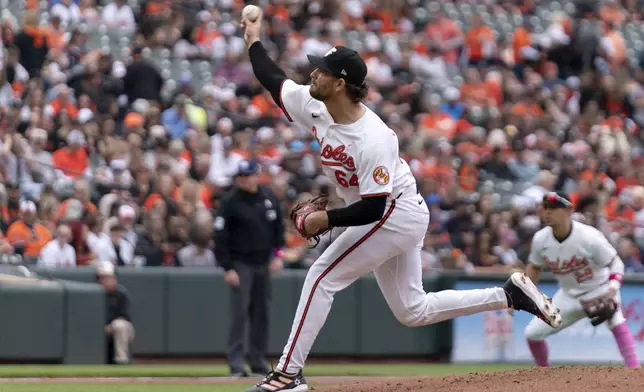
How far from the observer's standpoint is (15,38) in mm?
17344

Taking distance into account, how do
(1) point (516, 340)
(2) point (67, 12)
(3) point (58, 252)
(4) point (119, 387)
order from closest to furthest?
(4) point (119, 387), (3) point (58, 252), (1) point (516, 340), (2) point (67, 12)

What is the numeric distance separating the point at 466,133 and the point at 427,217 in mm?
11790

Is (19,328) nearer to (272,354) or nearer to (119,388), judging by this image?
(272,354)

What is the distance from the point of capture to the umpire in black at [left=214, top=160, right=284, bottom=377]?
1198cm

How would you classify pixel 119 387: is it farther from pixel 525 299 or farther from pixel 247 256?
pixel 525 299

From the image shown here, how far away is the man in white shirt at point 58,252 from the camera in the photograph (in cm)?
1434

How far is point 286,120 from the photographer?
18.2 meters

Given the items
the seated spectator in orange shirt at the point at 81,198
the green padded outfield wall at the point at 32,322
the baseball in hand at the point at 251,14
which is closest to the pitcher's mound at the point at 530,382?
the baseball in hand at the point at 251,14

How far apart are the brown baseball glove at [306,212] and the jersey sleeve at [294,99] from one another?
52 centimetres

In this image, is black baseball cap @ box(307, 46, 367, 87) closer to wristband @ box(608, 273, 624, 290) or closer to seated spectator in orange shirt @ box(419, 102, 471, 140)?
wristband @ box(608, 273, 624, 290)

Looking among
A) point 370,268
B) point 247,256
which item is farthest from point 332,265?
point 247,256

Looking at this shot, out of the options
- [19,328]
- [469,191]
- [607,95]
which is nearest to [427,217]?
[19,328]

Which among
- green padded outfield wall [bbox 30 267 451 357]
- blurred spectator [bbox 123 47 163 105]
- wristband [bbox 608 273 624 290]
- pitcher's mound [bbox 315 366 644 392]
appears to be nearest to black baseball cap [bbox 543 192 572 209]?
wristband [bbox 608 273 624 290]

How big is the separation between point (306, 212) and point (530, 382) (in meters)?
1.77
